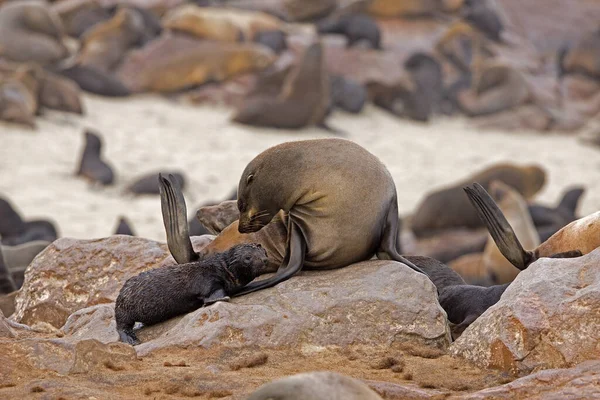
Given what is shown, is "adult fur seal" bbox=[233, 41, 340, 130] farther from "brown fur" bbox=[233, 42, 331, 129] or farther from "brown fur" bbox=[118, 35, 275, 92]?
"brown fur" bbox=[118, 35, 275, 92]

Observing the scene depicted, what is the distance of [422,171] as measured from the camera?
1842 centimetres

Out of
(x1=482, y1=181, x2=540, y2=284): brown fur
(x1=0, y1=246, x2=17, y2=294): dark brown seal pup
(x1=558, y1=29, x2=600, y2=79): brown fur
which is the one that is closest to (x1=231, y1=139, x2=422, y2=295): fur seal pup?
(x1=0, y1=246, x2=17, y2=294): dark brown seal pup

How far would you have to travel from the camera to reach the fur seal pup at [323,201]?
5.43 meters

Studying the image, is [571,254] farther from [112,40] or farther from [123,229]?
[112,40]

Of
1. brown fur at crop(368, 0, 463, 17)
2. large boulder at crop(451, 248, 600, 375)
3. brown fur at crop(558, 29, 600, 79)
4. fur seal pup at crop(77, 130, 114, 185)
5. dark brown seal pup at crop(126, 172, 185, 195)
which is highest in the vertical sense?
large boulder at crop(451, 248, 600, 375)

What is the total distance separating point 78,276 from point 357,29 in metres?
18.8

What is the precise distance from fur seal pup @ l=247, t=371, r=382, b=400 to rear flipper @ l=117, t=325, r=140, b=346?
6.10 feet

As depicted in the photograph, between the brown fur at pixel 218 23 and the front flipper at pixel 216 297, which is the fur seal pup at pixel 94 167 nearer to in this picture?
the brown fur at pixel 218 23

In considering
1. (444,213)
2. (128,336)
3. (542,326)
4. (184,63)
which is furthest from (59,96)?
(542,326)

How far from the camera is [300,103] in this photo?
1980 centimetres

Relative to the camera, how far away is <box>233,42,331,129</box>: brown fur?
19.7 m

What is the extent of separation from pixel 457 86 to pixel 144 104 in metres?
7.72

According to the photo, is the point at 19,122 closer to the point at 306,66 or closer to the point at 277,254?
the point at 306,66

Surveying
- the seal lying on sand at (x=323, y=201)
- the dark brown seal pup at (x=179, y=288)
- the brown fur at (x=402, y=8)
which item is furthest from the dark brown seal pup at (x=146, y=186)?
the brown fur at (x=402, y=8)
